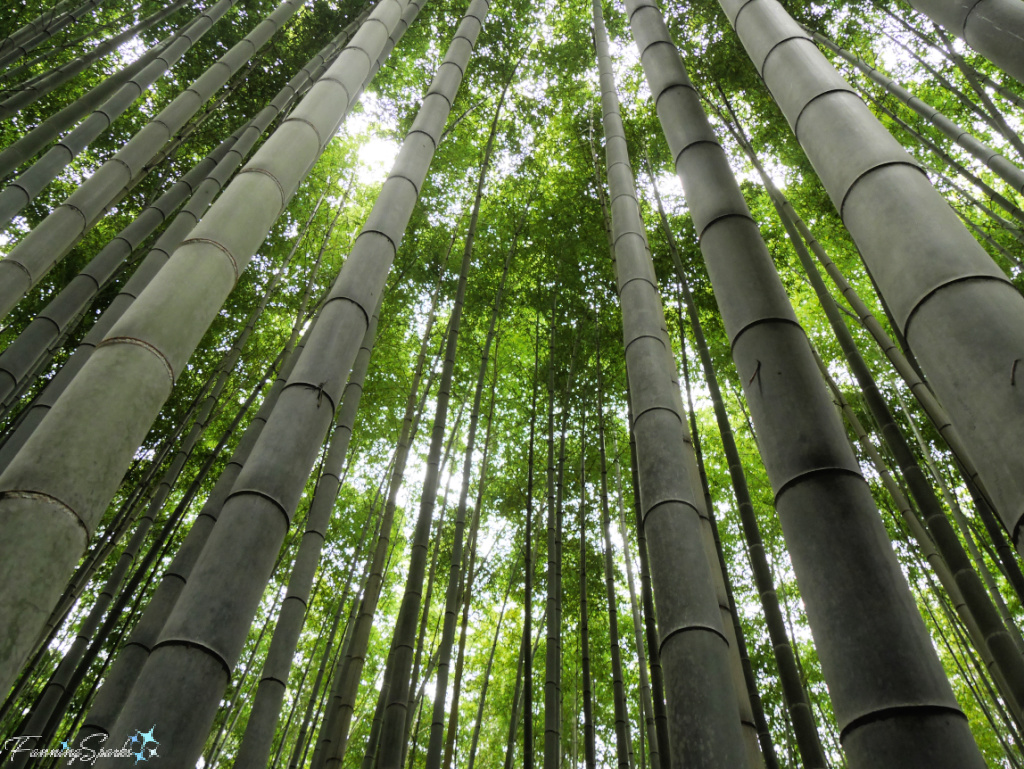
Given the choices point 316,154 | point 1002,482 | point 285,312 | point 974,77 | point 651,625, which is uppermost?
point 285,312

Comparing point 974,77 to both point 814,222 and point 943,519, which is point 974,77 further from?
point 943,519

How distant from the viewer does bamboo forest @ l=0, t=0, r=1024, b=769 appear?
988 millimetres

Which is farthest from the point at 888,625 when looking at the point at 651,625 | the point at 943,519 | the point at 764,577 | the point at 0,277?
the point at 0,277

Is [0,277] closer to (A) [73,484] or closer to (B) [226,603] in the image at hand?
(A) [73,484]

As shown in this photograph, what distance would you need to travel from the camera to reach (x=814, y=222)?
5.95 meters

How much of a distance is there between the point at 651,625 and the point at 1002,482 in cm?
233

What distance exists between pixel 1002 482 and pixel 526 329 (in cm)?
598

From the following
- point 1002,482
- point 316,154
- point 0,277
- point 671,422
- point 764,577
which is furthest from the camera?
point 764,577

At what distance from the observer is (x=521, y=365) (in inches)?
271

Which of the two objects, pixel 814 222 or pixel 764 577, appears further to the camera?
pixel 814 222

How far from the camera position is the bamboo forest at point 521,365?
99 cm

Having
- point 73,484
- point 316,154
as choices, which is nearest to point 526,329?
point 316,154

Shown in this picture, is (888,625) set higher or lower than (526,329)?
lower

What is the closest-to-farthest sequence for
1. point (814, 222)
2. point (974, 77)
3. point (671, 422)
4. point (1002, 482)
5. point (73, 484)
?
point (1002, 482), point (73, 484), point (671, 422), point (974, 77), point (814, 222)
